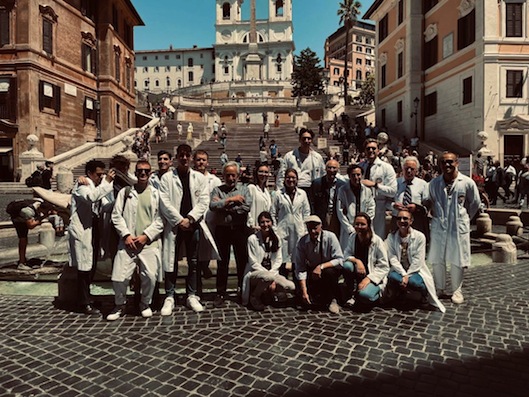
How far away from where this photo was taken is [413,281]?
545 centimetres

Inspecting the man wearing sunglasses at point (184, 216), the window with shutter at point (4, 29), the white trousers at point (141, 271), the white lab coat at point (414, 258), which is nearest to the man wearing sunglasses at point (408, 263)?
the white lab coat at point (414, 258)

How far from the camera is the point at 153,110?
4522 cm

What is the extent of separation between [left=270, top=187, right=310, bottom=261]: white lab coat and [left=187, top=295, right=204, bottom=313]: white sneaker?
140cm

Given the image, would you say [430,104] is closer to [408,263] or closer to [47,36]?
[408,263]

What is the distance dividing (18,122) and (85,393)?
26560mm

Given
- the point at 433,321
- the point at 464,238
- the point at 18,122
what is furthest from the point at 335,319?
the point at 18,122

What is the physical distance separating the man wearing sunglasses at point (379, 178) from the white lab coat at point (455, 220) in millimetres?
781

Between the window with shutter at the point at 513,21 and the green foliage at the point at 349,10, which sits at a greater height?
the green foliage at the point at 349,10

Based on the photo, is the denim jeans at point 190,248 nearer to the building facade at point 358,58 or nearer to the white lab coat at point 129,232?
the white lab coat at point 129,232

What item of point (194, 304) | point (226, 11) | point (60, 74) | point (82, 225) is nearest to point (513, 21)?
point (194, 304)

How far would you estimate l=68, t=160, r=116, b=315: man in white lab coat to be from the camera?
5320 mm

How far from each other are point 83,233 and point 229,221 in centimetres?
189

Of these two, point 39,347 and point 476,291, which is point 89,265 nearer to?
point 39,347

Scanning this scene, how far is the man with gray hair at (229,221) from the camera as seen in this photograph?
570 cm
